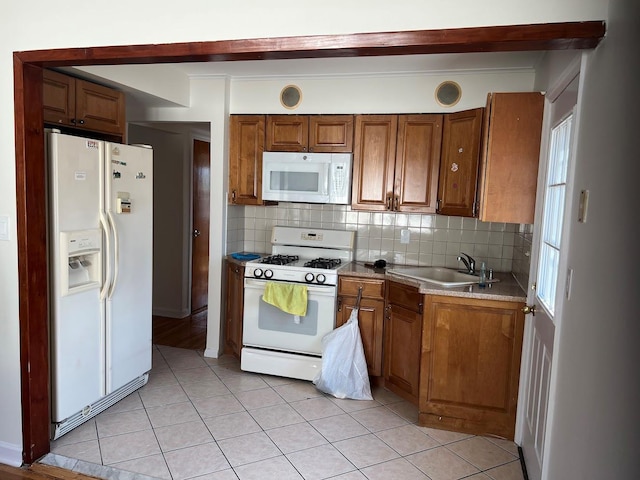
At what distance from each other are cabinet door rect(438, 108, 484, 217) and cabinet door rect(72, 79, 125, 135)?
7.47 ft

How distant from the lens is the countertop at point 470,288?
2691 millimetres

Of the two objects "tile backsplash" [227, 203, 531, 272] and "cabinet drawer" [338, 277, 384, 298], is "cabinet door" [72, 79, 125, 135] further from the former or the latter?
"cabinet drawer" [338, 277, 384, 298]

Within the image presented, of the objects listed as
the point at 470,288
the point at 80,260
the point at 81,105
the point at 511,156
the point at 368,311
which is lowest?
the point at 368,311

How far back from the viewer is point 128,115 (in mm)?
3967

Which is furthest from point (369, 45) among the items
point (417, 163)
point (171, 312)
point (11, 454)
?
point (171, 312)

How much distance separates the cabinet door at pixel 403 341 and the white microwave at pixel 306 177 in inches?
33.6

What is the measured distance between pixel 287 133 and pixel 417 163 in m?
1.06

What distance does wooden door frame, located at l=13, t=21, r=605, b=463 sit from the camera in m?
1.52

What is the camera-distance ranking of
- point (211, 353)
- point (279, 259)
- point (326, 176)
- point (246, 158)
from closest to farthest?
point (326, 176) → point (279, 259) → point (246, 158) → point (211, 353)

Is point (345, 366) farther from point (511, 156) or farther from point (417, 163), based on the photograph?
point (511, 156)

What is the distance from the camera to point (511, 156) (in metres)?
2.53

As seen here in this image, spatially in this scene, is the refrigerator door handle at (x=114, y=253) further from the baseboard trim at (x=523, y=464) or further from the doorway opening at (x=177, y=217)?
the baseboard trim at (x=523, y=464)

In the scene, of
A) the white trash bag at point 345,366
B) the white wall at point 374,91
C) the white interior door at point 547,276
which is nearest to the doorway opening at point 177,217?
the white wall at point 374,91

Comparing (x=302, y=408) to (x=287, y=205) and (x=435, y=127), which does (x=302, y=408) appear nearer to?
(x=287, y=205)
